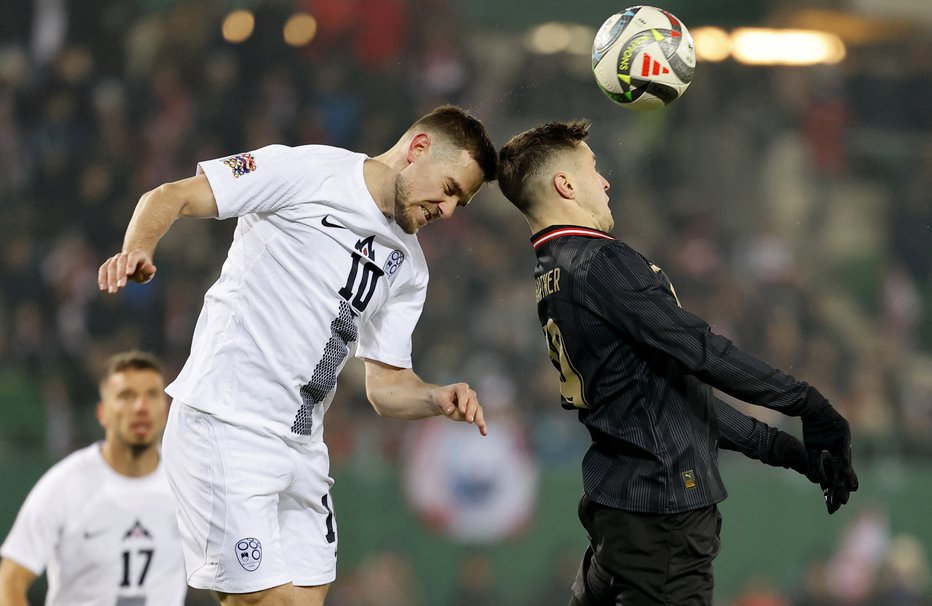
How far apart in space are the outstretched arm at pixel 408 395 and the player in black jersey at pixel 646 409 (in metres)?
0.31

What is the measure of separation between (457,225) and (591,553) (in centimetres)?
471

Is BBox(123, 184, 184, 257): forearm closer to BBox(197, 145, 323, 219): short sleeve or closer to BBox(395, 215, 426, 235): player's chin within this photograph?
BBox(197, 145, 323, 219): short sleeve

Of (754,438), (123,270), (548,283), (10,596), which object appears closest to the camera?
(123,270)

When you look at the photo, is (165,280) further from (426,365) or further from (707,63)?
(707,63)

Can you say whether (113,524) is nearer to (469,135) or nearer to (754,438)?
(469,135)

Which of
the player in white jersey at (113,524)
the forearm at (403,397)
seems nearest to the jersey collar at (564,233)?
the forearm at (403,397)

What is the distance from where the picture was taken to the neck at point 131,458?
4938 millimetres

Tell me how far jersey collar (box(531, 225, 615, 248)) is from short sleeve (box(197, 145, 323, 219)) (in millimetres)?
638

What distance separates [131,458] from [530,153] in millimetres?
2592

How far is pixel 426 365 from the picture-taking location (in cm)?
752

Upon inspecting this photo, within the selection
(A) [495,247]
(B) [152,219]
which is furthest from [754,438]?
(A) [495,247]

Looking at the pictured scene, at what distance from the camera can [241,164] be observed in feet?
10.2

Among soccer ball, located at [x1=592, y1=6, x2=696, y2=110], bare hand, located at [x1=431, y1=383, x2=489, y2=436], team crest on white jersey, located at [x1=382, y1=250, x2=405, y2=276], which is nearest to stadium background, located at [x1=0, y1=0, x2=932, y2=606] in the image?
soccer ball, located at [x1=592, y1=6, x2=696, y2=110]

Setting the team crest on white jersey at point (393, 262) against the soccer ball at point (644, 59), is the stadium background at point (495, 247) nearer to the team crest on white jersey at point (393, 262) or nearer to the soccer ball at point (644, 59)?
the soccer ball at point (644, 59)
